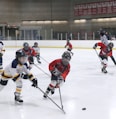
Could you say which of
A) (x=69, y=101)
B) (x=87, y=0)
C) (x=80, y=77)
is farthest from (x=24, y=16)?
(x=69, y=101)

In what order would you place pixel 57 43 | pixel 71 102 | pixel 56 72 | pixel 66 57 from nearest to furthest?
1. pixel 66 57
2. pixel 56 72
3. pixel 71 102
4. pixel 57 43

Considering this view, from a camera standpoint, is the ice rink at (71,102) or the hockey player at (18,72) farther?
the hockey player at (18,72)

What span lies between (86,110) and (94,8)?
18.5 m

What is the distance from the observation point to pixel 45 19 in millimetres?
24344

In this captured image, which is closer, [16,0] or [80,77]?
[80,77]

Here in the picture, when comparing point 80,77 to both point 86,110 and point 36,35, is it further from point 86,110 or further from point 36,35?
point 36,35

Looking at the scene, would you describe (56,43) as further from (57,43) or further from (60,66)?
(60,66)

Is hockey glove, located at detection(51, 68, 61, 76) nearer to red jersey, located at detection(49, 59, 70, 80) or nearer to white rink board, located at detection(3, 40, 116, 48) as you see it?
red jersey, located at detection(49, 59, 70, 80)

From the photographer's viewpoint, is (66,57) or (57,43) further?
(57,43)

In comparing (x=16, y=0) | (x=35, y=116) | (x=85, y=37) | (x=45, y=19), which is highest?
(x=16, y=0)

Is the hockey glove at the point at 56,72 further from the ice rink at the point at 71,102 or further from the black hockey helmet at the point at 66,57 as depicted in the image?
the ice rink at the point at 71,102

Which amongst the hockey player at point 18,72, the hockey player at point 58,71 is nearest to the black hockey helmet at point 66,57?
the hockey player at point 58,71

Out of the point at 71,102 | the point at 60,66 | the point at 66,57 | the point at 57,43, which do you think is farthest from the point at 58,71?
the point at 57,43

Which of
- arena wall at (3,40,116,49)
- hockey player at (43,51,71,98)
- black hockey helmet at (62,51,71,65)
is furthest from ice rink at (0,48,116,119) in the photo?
arena wall at (3,40,116,49)
